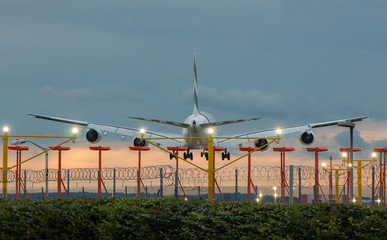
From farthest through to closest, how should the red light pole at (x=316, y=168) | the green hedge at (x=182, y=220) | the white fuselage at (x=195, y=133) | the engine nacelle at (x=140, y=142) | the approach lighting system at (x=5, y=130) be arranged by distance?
the white fuselage at (x=195, y=133)
the engine nacelle at (x=140, y=142)
the red light pole at (x=316, y=168)
the approach lighting system at (x=5, y=130)
the green hedge at (x=182, y=220)

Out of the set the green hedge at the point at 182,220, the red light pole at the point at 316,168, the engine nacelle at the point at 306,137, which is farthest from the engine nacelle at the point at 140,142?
the green hedge at the point at 182,220

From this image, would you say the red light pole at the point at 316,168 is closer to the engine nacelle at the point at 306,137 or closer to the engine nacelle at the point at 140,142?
the engine nacelle at the point at 306,137

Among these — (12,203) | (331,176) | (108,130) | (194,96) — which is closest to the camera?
(12,203)

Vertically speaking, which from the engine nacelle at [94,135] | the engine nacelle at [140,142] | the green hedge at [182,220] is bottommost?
the green hedge at [182,220]

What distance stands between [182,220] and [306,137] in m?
40.2

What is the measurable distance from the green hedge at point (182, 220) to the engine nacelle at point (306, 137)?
37.9 metres

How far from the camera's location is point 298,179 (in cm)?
4303

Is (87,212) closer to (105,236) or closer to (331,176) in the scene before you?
(105,236)

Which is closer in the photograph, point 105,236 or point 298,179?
point 105,236

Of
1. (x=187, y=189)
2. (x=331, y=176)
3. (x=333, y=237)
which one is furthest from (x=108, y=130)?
(x=333, y=237)

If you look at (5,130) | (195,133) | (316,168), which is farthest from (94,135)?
(316,168)

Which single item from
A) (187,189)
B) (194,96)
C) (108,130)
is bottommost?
(187,189)

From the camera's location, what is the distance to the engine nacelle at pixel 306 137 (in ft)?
180

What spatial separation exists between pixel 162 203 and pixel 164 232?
111 centimetres
